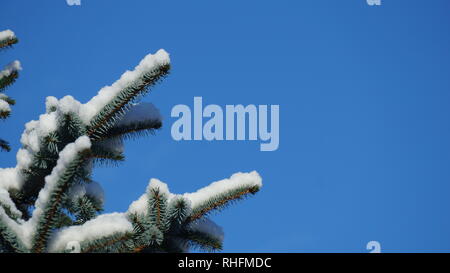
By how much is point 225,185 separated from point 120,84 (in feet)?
2.90

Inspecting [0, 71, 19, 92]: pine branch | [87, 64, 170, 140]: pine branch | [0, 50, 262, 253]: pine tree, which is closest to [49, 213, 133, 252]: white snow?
[0, 50, 262, 253]: pine tree

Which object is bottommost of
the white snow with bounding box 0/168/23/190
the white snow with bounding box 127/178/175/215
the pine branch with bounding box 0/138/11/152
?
the white snow with bounding box 127/178/175/215

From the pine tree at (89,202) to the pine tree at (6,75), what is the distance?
3.19ft

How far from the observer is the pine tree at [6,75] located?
378 centimetres

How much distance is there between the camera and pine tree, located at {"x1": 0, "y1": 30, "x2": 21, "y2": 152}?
3.78 metres

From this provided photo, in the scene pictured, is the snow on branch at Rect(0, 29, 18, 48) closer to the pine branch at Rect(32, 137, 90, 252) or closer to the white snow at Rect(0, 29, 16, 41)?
the white snow at Rect(0, 29, 16, 41)

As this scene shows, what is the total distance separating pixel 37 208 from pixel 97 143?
65 centimetres

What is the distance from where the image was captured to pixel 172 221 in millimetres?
2596

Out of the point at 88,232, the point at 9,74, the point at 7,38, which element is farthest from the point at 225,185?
the point at 9,74

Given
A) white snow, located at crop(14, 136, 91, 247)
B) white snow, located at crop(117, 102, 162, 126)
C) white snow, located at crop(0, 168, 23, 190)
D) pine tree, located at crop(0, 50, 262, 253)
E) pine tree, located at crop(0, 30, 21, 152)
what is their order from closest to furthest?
white snow, located at crop(14, 136, 91, 247) → pine tree, located at crop(0, 50, 262, 253) → white snow, located at crop(117, 102, 162, 126) → white snow, located at crop(0, 168, 23, 190) → pine tree, located at crop(0, 30, 21, 152)

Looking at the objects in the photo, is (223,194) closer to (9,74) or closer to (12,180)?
(12,180)
